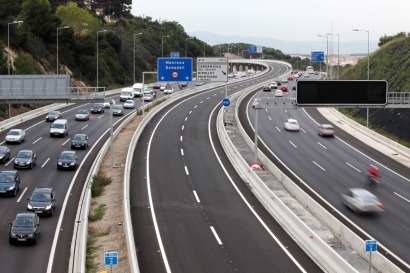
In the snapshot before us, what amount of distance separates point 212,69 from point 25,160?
72.9ft

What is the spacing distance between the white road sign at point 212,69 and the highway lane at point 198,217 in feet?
19.6

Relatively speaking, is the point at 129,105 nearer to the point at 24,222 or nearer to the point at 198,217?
the point at 198,217

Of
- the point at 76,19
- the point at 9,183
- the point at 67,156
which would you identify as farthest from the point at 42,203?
the point at 76,19

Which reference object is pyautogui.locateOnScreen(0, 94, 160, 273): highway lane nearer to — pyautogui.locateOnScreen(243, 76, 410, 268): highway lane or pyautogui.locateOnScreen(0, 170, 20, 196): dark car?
pyautogui.locateOnScreen(0, 170, 20, 196): dark car

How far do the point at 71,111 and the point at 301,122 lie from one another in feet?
91.1

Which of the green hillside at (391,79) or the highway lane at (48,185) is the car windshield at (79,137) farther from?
the green hillside at (391,79)

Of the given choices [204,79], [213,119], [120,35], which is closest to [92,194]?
[204,79]

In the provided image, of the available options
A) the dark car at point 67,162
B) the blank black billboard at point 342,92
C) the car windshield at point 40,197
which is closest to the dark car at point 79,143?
the dark car at point 67,162

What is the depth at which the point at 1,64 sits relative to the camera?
75000 millimetres

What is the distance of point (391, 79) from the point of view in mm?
84312

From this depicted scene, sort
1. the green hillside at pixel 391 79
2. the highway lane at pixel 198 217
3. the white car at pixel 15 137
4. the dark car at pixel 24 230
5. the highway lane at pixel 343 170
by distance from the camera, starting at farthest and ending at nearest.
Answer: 1. the green hillside at pixel 391 79
2. the white car at pixel 15 137
3. the highway lane at pixel 343 170
4. the dark car at pixel 24 230
5. the highway lane at pixel 198 217

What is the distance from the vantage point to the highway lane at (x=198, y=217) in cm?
2712

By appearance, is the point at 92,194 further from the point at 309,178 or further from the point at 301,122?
the point at 301,122

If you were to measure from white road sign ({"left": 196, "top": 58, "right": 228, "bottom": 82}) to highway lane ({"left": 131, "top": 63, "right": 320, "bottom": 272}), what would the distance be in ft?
19.6
